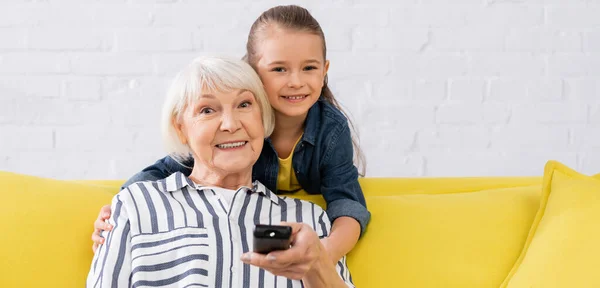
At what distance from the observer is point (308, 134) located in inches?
A: 71.9

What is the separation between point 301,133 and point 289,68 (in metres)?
0.21

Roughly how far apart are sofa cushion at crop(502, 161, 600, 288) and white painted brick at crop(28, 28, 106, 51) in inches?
60.6

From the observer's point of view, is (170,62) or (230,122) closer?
(230,122)

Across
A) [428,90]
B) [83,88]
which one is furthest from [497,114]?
[83,88]

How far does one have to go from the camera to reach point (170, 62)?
8.25 ft

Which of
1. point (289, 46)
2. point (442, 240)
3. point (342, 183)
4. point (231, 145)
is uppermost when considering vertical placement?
point (289, 46)

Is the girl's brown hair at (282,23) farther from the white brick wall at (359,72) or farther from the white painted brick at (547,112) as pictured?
the white painted brick at (547,112)

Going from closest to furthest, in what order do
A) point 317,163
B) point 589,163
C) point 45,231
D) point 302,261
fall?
point 302,261 → point 45,231 → point 317,163 → point 589,163

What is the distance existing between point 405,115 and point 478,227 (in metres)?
0.88

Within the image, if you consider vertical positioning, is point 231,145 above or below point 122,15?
below

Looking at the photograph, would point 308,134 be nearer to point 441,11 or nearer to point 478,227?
point 478,227

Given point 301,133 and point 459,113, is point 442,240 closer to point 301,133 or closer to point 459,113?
point 301,133

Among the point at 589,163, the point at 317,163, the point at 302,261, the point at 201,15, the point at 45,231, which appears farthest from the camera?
the point at 589,163

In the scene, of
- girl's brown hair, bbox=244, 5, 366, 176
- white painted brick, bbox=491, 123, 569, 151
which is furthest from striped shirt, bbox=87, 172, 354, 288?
white painted brick, bbox=491, 123, 569, 151
